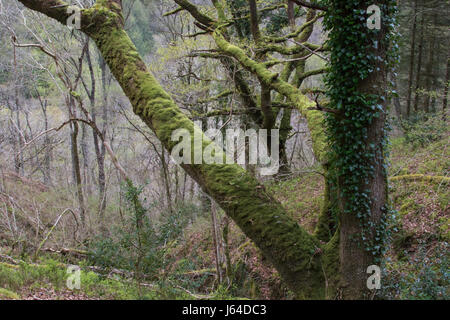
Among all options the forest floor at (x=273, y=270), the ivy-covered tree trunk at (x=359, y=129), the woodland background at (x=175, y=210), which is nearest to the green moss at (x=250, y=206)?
the ivy-covered tree trunk at (x=359, y=129)

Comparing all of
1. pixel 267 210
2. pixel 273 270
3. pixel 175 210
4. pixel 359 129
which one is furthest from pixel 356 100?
pixel 175 210

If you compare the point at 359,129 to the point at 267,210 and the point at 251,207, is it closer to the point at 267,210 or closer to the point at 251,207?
the point at 267,210

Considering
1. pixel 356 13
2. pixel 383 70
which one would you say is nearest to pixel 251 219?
pixel 383 70

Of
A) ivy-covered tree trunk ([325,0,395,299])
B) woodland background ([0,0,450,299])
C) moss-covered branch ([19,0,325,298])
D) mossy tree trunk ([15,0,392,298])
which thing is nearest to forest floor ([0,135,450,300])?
woodland background ([0,0,450,299])

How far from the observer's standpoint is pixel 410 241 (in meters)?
6.46

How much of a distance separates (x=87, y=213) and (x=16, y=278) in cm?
686

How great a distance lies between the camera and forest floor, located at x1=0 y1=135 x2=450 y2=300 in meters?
4.68

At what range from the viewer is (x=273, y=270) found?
7895mm

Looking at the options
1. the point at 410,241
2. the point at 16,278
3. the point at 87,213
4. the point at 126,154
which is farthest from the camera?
the point at 126,154

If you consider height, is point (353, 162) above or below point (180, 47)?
below

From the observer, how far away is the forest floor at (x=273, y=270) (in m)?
4.68

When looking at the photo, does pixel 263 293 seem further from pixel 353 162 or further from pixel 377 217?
pixel 353 162

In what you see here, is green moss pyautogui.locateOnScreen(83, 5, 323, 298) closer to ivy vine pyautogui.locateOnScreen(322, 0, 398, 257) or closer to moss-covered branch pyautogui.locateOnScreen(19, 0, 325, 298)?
moss-covered branch pyautogui.locateOnScreen(19, 0, 325, 298)

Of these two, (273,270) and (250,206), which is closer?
(250,206)
